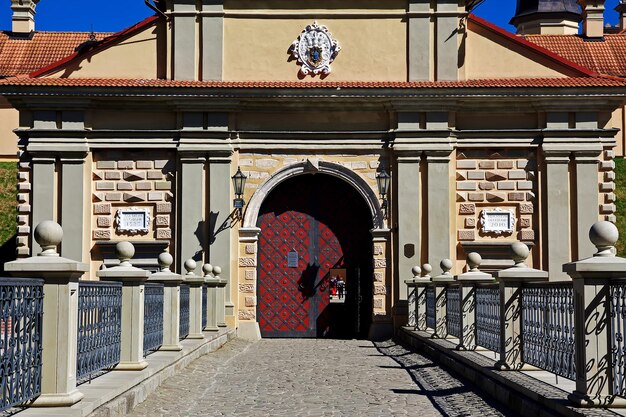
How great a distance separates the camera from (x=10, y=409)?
7.31m

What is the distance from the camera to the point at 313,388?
12023 millimetres

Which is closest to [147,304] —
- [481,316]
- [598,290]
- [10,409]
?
[481,316]

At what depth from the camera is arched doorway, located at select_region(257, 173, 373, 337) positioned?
75.8 feet

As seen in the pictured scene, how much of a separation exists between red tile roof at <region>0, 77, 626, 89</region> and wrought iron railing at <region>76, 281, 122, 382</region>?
11780 millimetres

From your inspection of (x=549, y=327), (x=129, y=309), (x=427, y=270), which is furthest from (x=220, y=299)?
(x=549, y=327)

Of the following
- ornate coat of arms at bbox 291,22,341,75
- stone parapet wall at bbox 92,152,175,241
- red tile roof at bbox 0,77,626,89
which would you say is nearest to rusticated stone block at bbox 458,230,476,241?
red tile roof at bbox 0,77,626,89

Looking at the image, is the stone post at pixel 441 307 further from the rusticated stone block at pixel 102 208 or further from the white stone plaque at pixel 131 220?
the rusticated stone block at pixel 102 208

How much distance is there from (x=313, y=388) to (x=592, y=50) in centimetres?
2845

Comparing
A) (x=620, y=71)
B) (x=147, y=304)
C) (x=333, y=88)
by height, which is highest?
(x=620, y=71)

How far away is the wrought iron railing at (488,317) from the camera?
12297 mm

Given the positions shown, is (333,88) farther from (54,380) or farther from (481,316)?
(54,380)

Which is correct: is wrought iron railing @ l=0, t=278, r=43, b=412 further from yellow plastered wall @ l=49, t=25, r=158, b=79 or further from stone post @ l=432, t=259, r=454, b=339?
yellow plastered wall @ l=49, t=25, r=158, b=79

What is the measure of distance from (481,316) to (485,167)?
9560mm

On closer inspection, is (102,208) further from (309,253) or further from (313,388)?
(313,388)
